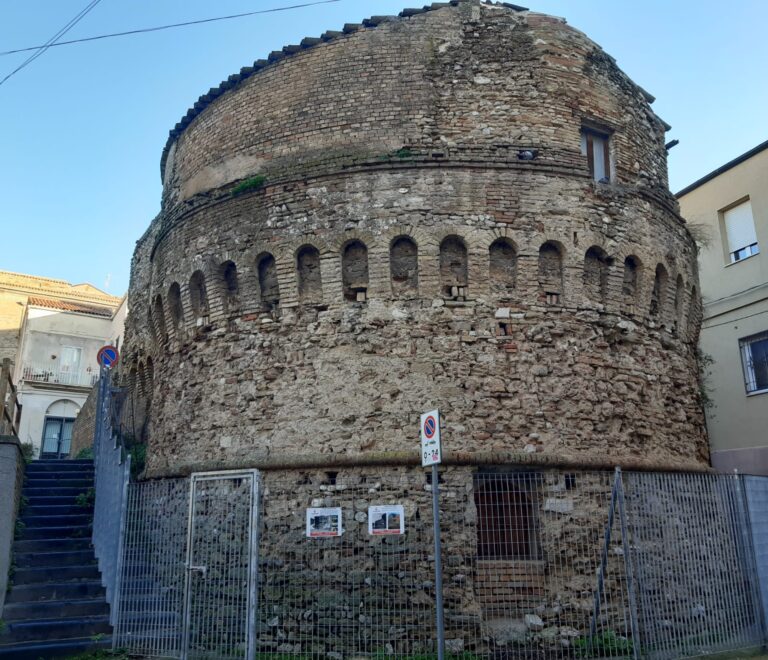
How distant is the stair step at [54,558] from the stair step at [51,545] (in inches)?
7.2

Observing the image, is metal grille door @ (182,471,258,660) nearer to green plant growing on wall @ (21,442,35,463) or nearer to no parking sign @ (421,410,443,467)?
no parking sign @ (421,410,443,467)

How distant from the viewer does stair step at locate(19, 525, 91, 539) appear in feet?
32.7

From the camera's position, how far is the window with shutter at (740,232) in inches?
656

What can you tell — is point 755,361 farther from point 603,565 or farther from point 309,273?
point 309,273

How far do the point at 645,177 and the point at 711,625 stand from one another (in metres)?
6.57

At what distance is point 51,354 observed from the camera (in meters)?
31.4

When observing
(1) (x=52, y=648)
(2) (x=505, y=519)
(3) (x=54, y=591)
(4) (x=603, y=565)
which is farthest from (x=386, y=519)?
(3) (x=54, y=591)

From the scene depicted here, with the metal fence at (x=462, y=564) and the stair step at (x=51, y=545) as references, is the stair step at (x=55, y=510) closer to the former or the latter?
the stair step at (x=51, y=545)

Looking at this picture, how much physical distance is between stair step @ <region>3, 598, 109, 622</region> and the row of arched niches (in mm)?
4106

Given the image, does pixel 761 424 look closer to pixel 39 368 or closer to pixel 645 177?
pixel 645 177

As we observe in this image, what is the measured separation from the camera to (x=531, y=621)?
8.25 m

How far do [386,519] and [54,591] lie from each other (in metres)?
4.14

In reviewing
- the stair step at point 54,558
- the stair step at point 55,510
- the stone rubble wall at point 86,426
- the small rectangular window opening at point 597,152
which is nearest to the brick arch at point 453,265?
the small rectangular window opening at point 597,152

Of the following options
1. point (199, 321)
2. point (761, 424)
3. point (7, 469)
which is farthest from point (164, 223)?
point (761, 424)
